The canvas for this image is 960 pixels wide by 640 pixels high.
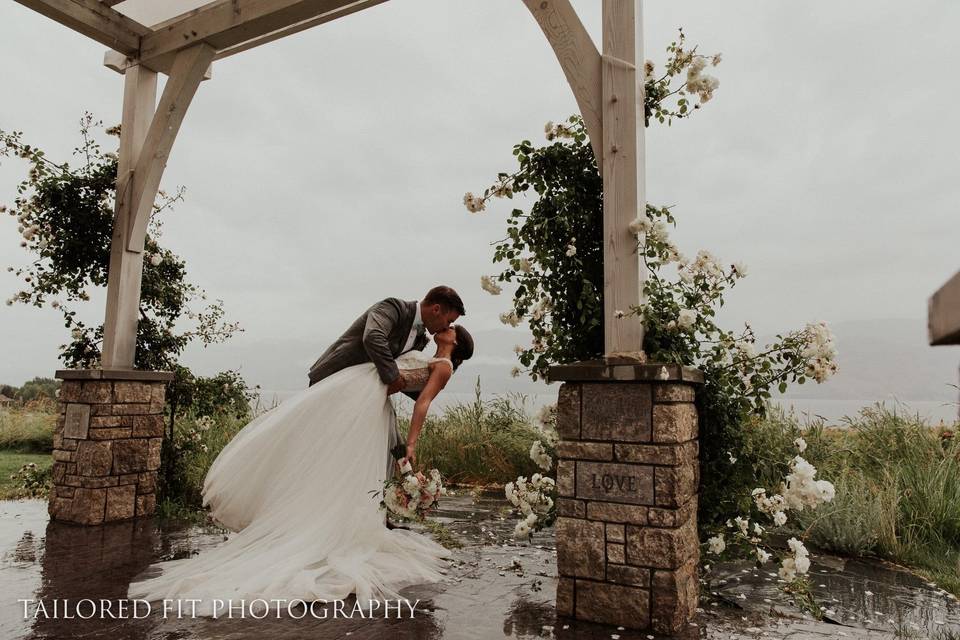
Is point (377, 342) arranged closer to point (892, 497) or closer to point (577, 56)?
point (577, 56)

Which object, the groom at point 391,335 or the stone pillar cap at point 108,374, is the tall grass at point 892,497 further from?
the stone pillar cap at point 108,374

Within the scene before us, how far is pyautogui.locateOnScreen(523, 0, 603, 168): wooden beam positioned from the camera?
2.97 metres

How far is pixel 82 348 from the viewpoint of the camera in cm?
512

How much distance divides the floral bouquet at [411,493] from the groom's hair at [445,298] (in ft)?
3.35

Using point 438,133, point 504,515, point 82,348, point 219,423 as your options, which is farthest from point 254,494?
point 438,133

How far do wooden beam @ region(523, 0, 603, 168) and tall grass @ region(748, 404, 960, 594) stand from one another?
1786 millimetres

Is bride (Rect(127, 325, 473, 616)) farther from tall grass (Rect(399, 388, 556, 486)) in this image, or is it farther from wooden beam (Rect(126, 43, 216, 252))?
tall grass (Rect(399, 388, 556, 486))

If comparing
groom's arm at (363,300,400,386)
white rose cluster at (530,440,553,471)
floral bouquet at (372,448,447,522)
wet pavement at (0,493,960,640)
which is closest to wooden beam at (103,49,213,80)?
groom's arm at (363,300,400,386)

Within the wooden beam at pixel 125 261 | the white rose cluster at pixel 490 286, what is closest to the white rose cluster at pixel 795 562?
the white rose cluster at pixel 490 286

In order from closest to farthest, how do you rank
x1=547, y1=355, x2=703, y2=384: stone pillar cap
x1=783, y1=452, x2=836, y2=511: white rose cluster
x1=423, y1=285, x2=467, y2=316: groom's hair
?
x1=547, y1=355, x2=703, y2=384: stone pillar cap
x1=783, y1=452, x2=836, y2=511: white rose cluster
x1=423, y1=285, x2=467, y2=316: groom's hair

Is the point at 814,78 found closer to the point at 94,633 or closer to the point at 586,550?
the point at 586,550

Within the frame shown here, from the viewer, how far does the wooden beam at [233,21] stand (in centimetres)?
440

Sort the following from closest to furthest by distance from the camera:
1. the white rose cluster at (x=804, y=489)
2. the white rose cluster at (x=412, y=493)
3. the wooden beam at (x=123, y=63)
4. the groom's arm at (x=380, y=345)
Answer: the white rose cluster at (x=804, y=489) → the white rose cluster at (x=412, y=493) → the groom's arm at (x=380, y=345) → the wooden beam at (x=123, y=63)

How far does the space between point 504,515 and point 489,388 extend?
2594 millimetres
